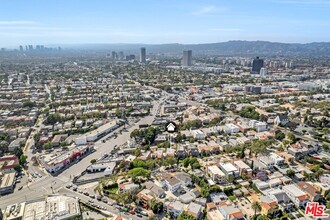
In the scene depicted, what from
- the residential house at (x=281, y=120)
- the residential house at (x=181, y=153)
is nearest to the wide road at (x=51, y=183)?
the residential house at (x=181, y=153)

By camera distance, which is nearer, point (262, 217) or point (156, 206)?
point (262, 217)

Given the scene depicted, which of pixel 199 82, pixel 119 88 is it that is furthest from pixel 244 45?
pixel 119 88

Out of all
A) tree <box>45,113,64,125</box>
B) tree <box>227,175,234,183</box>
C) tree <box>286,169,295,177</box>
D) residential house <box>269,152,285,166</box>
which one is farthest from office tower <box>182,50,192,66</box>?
tree <box>227,175,234,183</box>

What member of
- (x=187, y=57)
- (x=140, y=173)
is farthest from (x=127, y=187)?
(x=187, y=57)

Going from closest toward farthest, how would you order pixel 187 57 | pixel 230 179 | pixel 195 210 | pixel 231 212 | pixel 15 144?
pixel 231 212
pixel 195 210
pixel 230 179
pixel 15 144
pixel 187 57

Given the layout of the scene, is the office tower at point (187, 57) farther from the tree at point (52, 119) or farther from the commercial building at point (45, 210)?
the commercial building at point (45, 210)

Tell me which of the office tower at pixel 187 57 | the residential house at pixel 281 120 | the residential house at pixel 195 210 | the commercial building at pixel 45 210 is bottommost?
Result: the commercial building at pixel 45 210

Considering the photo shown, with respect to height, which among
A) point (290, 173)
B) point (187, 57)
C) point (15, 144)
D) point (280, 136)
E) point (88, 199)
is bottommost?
point (88, 199)

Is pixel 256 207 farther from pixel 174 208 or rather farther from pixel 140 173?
pixel 140 173

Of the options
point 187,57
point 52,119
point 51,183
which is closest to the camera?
point 51,183

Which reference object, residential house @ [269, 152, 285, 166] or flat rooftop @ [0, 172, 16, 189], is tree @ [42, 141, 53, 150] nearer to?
flat rooftop @ [0, 172, 16, 189]

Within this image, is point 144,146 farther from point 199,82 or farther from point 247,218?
point 199,82

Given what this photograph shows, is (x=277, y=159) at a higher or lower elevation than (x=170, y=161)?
higher
